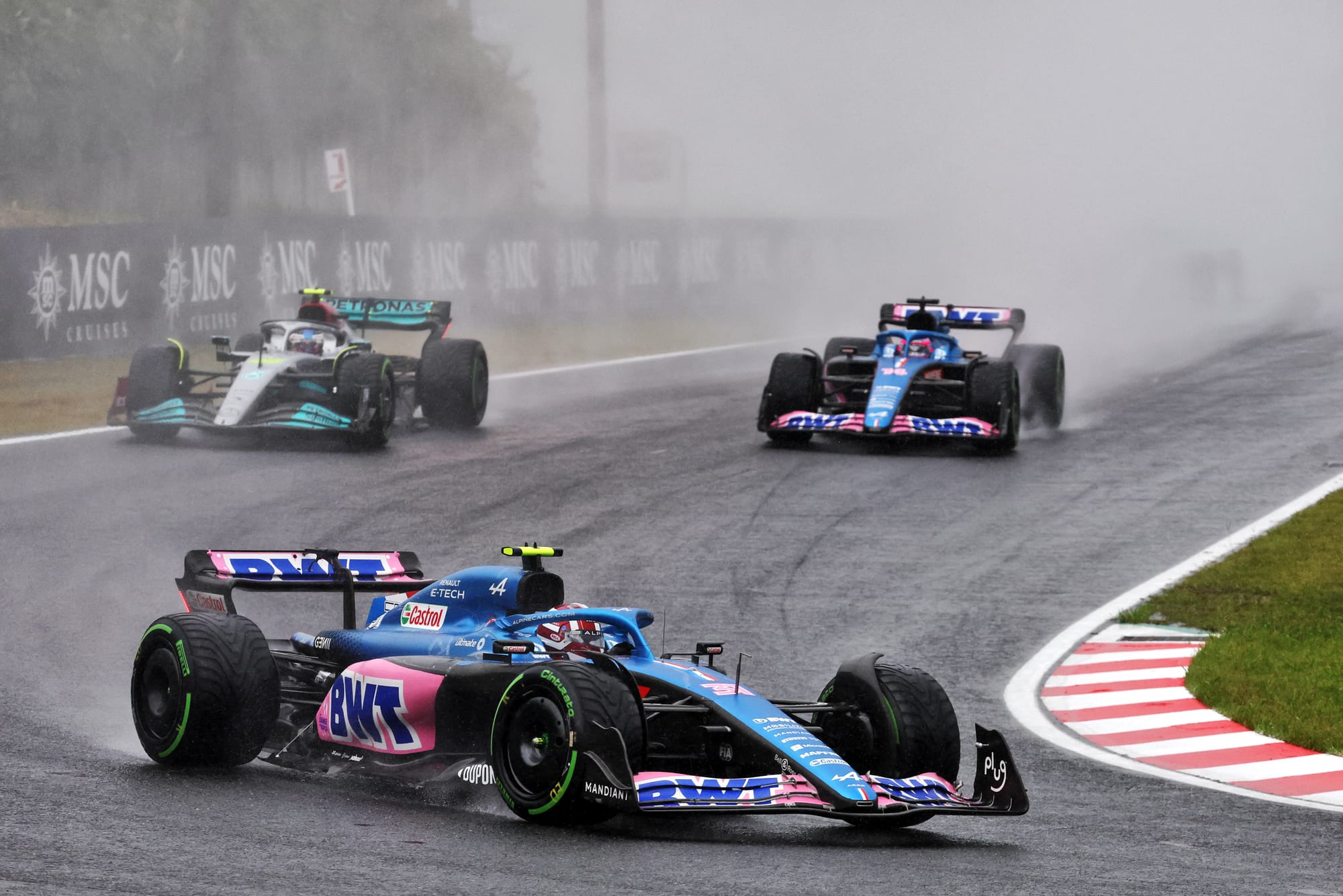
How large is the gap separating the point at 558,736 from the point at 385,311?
1457 centimetres

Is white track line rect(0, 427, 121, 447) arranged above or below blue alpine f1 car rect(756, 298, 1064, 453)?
below

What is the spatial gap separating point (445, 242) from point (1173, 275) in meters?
20.7

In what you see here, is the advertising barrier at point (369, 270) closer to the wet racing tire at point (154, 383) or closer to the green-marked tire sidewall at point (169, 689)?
the wet racing tire at point (154, 383)

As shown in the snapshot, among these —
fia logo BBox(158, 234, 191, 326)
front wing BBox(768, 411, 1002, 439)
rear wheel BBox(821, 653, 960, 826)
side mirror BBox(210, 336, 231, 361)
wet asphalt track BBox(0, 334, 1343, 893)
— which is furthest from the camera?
fia logo BBox(158, 234, 191, 326)

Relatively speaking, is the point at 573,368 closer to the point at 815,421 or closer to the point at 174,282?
the point at 174,282

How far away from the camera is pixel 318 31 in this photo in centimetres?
5028

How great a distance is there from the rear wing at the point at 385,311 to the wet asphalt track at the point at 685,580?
1.51 metres

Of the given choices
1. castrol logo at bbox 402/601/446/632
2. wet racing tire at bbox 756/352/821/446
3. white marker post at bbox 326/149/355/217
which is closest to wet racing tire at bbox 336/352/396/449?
wet racing tire at bbox 756/352/821/446

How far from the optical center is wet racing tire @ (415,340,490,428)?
20.9 meters

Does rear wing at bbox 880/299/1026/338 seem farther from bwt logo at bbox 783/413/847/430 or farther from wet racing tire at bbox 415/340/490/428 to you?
wet racing tire at bbox 415/340/490/428

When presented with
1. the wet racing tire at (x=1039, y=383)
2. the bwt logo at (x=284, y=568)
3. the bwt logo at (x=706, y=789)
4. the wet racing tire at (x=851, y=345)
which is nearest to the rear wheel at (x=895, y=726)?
the bwt logo at (x=706, y=789)

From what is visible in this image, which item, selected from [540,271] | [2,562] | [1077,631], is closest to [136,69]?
[540,271]

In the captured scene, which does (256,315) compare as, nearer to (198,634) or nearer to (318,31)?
(198,634)

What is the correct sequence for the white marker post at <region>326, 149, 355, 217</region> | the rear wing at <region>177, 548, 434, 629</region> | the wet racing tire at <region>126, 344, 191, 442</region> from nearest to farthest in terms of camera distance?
the rear wing at <region>177, 548, 434, 629</region>
the wet racing tire at <region>126, 344, 191, 442</region>
the white marker post at <region>326, 149, 355, 217</region>
